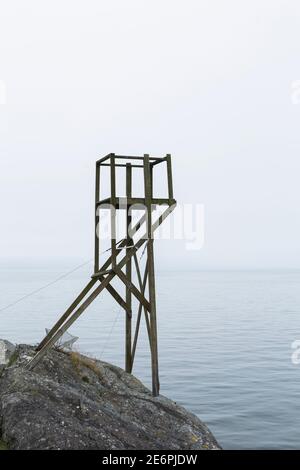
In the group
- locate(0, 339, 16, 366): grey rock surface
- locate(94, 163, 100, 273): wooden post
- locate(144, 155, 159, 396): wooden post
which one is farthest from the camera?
locate(94, 163, 100, 273): wooden post

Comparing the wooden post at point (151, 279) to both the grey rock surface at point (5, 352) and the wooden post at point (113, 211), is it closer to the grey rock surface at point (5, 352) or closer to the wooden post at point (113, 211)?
the wooden post at point (113, 211)

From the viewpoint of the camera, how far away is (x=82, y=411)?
12453mm

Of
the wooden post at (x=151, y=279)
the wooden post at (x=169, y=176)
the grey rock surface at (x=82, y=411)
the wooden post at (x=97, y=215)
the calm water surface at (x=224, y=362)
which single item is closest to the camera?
the grey rock surface at (x=82, y=411)

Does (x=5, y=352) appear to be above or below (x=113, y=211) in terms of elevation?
below

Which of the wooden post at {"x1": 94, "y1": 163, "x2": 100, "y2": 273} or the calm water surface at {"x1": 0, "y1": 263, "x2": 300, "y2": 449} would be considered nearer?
the wooden post at {"x1": 94, "y1": 163, "x2": 100, "y2": 273}

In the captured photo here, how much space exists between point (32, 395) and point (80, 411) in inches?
43.6

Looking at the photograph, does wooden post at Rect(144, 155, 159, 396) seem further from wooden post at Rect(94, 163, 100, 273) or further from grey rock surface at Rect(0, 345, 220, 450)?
wooden post at Rect(94, 163, 100, 273)

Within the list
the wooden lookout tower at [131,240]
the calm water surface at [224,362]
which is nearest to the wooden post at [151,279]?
the wooden lookout tower at [131,240]

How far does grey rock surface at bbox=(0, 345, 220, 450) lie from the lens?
1154 centimetres

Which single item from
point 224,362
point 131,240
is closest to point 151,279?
point 131,240

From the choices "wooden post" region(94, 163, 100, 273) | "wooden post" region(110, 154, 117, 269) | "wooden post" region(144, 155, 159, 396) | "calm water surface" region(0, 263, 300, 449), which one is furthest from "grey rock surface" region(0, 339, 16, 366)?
"calm water surface" region(0, 263, 300, 449)

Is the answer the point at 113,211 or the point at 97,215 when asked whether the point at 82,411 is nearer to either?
the point at 113,211

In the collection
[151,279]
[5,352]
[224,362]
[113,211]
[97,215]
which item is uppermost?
[113,211]

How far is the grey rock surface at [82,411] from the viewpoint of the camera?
11.5 metres
